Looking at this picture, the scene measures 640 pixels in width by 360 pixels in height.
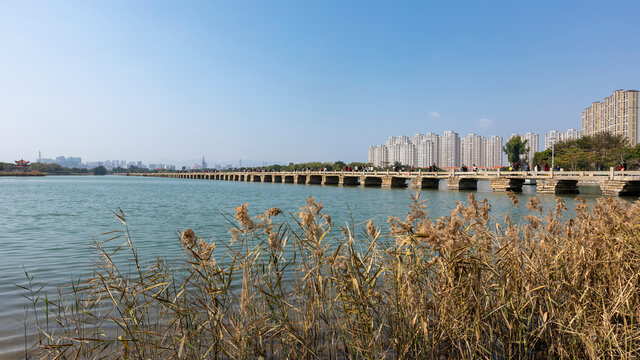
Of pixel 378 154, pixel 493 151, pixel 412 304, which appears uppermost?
pixel 378 154

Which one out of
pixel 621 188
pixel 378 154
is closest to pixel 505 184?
pixel 621 188

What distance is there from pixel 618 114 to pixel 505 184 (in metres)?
87.2

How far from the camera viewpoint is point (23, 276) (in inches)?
249

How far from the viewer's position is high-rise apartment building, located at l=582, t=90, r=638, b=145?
89.2 m

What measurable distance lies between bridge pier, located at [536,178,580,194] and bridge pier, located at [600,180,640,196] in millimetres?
4099

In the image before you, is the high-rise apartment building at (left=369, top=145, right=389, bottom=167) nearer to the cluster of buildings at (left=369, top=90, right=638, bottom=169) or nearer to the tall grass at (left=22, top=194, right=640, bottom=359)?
the cluster of buildings at (left=369, top=90, right=638, bottom=169)

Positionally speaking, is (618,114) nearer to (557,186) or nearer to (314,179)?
(557,186)

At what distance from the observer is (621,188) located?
2625 centimetres

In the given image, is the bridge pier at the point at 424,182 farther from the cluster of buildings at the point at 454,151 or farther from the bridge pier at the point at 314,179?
the cluster of buildings at the point at 454,151

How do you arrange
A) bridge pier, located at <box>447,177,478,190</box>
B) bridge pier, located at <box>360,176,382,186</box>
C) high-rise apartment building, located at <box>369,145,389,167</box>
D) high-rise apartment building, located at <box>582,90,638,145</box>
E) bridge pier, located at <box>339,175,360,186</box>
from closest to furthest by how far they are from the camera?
bridge pier, located at <box>447,177,478,190</box> → bridge pier, located at <box>360,176,382,186</box> → bridge pier, located at <box>339,175,360,186</box> → high-rise apartment building, located at <box>582,90,638,145</box> → high-rise apartment building, located at <box>369,145,389,167</box>

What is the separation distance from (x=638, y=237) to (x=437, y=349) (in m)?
2.51

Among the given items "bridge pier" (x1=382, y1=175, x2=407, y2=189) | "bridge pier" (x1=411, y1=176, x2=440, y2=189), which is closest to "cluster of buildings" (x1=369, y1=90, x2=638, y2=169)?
"bridge pier" (x1=382, y1=175, x2=407, y2=189)

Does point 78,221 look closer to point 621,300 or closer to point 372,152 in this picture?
point 621,300

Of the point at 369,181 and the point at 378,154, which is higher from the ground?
the point at 378,154
